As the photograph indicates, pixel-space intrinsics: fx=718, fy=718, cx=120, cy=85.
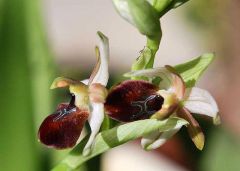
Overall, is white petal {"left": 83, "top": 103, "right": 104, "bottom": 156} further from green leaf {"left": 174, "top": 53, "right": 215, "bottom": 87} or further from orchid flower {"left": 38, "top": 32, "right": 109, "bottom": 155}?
green leaf {"left": 174, "top": 53, "right": 215, "bottom": 87}

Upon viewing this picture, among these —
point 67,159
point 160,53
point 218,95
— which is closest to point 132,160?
point 218,95

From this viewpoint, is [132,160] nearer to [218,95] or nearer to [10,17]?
[218,95]

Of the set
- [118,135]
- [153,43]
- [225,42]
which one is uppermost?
[153,43]

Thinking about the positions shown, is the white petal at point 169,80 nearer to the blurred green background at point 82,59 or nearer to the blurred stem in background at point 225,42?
the blurred green background at point 82,59

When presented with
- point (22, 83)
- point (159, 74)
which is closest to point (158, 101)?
point (159, 74)

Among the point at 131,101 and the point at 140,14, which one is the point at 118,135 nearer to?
the point at 131,101

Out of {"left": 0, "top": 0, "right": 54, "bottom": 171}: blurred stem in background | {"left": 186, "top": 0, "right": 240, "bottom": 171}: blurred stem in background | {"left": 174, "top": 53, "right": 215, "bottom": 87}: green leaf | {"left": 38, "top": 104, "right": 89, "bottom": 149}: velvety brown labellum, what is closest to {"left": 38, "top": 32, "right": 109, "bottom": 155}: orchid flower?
{"left": 38, "top": 104, "right": 89, "bottom": 149}: velvety brown labellum

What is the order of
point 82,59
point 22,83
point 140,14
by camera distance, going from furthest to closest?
point 82,59, point 22,83, point 140,14
